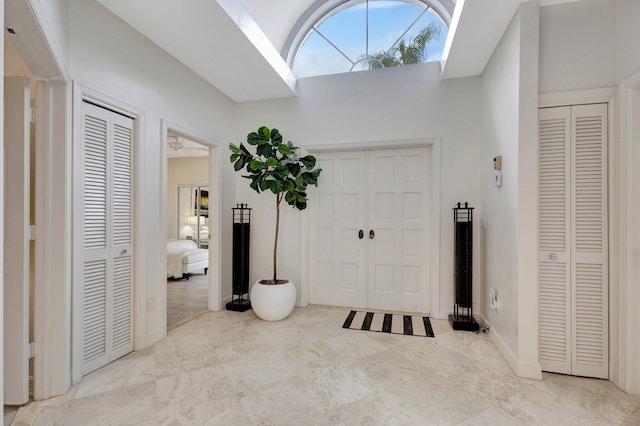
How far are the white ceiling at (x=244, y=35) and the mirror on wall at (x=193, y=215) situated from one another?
14.3 feet

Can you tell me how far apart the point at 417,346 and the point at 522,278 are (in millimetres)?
1077

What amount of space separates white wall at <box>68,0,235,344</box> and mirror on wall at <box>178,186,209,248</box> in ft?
14.5

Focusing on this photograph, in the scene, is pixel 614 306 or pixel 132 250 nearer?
pixel 614 306

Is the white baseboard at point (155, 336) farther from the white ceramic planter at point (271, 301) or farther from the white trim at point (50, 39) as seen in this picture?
the white trim at point (50, 39)

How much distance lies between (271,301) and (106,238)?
5.48ft

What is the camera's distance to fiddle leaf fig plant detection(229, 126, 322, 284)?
3402 millimetres

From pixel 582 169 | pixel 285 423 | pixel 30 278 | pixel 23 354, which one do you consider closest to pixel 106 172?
pixel 30 278

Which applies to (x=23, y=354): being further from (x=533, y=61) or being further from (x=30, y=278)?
(x=533, y=61)

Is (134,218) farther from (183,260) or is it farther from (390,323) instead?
(183,260)

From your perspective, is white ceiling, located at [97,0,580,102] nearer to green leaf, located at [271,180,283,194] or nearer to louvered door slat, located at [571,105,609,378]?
louvered door slat, located at [571,105,609,378]

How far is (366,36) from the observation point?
3.99 m

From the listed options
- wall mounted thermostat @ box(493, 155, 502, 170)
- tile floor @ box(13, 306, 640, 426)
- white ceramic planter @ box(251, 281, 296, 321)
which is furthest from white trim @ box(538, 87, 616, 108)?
white ceramic planter @ box(251, 281, 296, 321)

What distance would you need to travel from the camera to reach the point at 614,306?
7.39 feet

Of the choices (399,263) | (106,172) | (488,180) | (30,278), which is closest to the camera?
(30,278)
